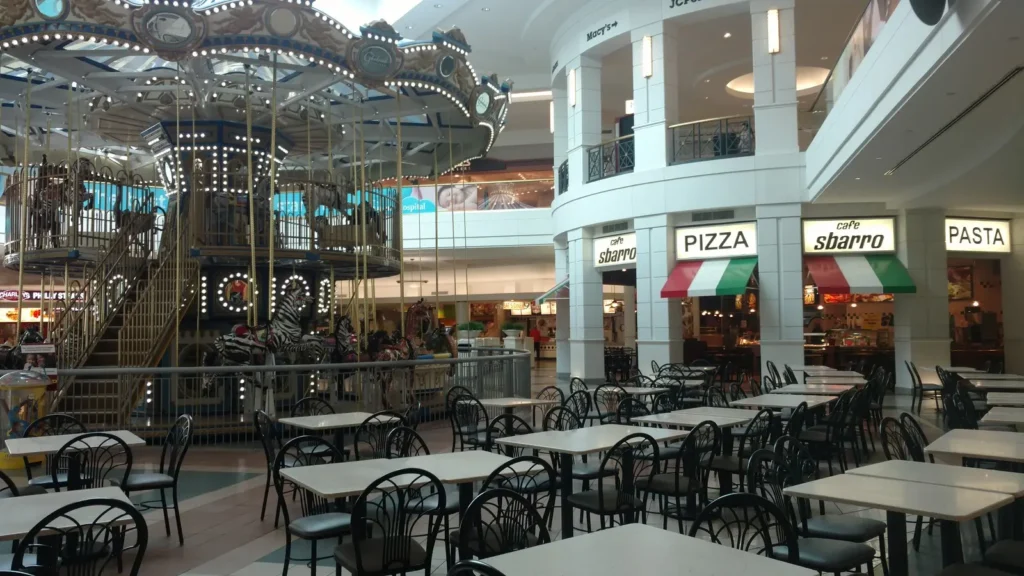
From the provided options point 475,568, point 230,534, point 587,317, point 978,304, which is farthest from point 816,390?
point 978,304

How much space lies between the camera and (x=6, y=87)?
12.7 metres

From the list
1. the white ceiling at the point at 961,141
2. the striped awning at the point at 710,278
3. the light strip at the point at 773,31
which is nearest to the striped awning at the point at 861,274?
the white ceiling at the point at 961,141

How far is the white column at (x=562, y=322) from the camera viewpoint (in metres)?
22.5

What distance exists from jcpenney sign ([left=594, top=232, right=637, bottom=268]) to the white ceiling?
461 centimetres

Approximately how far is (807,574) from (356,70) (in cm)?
870

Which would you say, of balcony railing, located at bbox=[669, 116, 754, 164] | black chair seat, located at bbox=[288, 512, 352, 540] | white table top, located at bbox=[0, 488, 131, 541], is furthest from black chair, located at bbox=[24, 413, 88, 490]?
balcony railing, located at bbox=[669, 116, 754, 164]

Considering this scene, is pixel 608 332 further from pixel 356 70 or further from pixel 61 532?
pixel 61 532

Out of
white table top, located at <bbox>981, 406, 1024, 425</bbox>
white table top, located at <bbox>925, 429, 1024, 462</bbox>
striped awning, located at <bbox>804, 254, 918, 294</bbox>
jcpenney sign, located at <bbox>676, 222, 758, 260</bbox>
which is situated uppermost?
jcpenney sign, located at <bbox>676, 222, 758, 260</bbox>

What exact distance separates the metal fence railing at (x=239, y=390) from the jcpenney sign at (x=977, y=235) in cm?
1106

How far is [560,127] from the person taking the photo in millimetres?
22750

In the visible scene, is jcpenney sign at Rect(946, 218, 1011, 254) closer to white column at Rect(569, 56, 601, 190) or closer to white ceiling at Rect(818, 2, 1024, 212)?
white ceiling at Rect(818, 2, 1024, 212)

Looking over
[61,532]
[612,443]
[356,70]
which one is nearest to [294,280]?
[356,70]

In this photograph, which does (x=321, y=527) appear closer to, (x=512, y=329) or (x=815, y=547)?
(x=815, y=547)

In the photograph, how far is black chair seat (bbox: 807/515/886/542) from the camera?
4449mm
